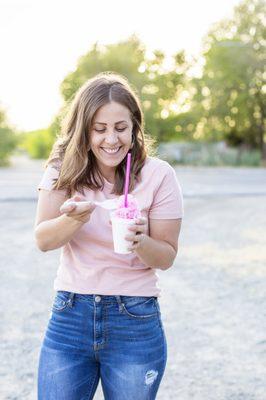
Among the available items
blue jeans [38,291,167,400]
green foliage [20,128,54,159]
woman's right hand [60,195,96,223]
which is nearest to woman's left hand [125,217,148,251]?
woman's right hand [60,195,96,223]

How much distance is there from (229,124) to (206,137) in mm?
1881

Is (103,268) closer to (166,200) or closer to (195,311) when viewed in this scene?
(166,200)

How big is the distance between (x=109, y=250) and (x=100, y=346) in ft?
1.06

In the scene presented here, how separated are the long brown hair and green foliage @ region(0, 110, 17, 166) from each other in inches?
1157

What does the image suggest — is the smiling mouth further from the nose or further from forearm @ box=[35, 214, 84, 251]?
forearm @ box=[35, 214, 84, 251]

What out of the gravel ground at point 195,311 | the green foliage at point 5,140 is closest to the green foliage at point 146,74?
the green foliage at point 5,140

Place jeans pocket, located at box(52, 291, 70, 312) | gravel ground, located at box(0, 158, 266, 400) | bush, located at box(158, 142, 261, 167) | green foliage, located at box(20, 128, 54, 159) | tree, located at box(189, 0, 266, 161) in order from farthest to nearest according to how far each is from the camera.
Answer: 1. green foliage, located at box(20, 128, 54, 159)
2. tree, located at box(189, 0, 266, 161)
3. bush, located at box(158, 142, 261, 167)
4. gravel ground, located at box(0, 158, 266, 400)
5. jeans pocket, located at box(52, 291, 70, 312)

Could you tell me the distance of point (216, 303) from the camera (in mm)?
5305

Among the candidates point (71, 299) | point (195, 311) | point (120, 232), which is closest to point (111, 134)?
point (120, 232)

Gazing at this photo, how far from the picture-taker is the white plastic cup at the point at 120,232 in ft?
6.10

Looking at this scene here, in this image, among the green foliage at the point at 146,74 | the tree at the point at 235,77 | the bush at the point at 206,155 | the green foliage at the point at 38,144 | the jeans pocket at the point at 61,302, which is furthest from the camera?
the green foliage at the point at 38,144

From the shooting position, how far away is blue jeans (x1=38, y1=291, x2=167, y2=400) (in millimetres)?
2039

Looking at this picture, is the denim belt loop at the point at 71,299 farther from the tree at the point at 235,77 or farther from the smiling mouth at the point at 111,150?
the tree at the point at 235,77

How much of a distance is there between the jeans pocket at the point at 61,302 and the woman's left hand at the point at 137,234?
335 mm
